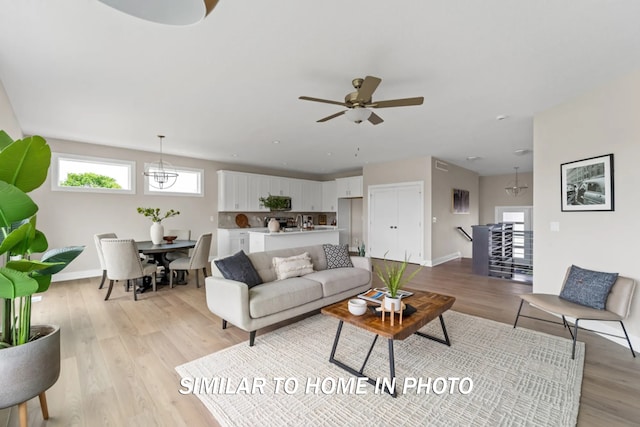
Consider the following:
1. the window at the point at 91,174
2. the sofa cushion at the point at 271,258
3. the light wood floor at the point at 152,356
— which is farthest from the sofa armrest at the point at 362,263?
the window at the point at 91,174

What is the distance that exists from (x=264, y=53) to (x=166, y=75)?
111 cm

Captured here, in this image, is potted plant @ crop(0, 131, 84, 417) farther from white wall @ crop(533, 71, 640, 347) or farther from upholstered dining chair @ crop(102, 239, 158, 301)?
white wall @ crop(533, 71, 640, 347)

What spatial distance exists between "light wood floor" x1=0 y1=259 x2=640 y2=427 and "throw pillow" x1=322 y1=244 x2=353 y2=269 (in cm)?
155

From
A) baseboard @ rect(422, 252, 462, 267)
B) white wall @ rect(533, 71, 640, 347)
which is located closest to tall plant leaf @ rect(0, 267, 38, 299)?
white wall @ rect(533, 71, 640, 347)

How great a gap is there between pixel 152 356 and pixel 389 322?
2147mm

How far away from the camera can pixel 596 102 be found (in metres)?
2.94

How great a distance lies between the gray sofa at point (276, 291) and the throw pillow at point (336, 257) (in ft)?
0.32

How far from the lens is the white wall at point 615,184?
2.61 m

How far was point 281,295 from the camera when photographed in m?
2.82

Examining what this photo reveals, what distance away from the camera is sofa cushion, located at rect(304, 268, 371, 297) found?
3291 mm

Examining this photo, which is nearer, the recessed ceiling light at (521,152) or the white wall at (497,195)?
the recessed ceiling light at (521,152)

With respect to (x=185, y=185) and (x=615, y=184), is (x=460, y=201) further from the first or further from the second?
(x=185, y=185)

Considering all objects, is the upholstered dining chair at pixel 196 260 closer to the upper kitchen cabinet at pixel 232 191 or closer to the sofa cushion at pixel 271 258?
the sofa cushion at pixel 271 258

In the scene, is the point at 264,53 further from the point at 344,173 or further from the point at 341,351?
the point at 344,173
